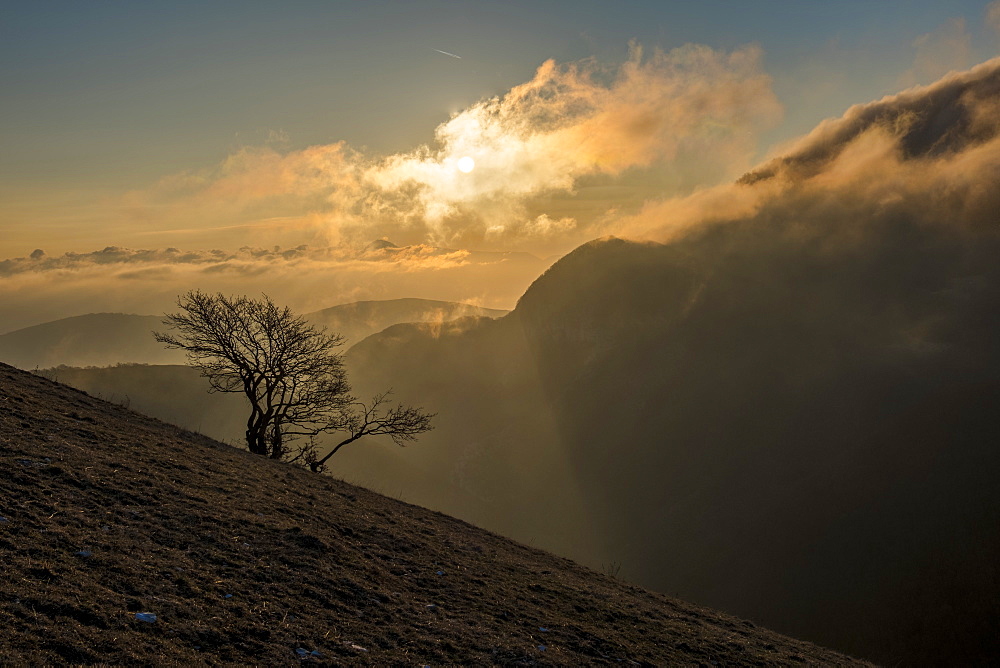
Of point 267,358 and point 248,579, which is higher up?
point 267,358

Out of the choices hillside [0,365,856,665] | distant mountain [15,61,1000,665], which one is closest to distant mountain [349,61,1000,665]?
distant mountain [15,61,1000,665]

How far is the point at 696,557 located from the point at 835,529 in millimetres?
26242

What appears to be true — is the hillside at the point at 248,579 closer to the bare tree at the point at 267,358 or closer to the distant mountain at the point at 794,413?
the bare tree at the point at 267,358

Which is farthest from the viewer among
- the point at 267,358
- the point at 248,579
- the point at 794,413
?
the point at 794,413

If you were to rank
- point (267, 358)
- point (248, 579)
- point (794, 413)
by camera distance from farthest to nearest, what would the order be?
point (794, 413)
point (267, 358)
point (248, 579)

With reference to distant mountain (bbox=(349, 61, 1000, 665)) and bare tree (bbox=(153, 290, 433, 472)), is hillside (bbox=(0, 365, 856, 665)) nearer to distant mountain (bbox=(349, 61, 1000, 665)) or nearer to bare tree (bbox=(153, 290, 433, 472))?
bare tree (bbox=(153, 290, 433, 472))

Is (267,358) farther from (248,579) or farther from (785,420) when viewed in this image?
(785,420)

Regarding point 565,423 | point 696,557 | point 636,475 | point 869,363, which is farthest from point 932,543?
point 565,423

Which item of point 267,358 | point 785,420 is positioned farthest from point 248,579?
point 785,420

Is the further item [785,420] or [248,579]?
[785,420]

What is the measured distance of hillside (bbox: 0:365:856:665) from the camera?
7770mm

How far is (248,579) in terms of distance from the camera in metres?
10.2

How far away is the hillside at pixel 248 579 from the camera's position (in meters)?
7.77

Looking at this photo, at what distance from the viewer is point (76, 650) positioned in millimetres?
6617
